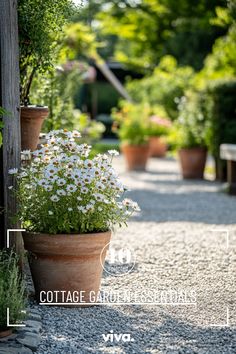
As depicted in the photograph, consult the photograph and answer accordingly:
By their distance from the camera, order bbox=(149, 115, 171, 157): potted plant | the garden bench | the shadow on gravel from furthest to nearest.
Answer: bbox=(149, 115, 171, 157): potted plant
the garden bench
the shadow on gravel

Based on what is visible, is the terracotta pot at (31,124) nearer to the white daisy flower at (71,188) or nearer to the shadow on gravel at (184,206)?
the white daisy flower at (71,188)

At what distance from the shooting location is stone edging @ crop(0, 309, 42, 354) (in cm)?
392

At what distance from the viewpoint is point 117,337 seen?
4.35 metres

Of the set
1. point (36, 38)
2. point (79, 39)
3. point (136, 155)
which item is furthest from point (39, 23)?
point (136, 155)

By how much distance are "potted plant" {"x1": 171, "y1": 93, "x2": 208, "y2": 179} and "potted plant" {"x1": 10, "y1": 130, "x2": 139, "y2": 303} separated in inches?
341

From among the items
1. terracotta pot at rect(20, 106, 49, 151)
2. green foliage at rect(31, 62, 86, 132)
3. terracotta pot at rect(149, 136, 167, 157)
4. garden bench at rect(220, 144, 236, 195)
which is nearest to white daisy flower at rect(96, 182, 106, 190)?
terracotta pot at rect(20, 106, 49, 151)

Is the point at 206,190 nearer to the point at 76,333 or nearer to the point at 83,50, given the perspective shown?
the point at 83,50

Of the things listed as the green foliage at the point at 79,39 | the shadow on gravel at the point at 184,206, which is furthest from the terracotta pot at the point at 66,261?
the green foliage at the point at 79,39

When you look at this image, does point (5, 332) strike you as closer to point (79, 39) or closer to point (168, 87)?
point (79, 39)

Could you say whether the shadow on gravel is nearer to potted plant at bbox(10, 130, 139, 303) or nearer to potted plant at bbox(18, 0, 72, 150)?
potted plant at bbox(18, 0, 72, 150)

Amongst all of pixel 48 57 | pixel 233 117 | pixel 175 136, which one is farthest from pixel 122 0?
pixel 48 57

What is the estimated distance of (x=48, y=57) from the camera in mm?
5645

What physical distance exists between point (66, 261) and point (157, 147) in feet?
52.1

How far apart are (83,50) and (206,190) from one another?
3103 mm
